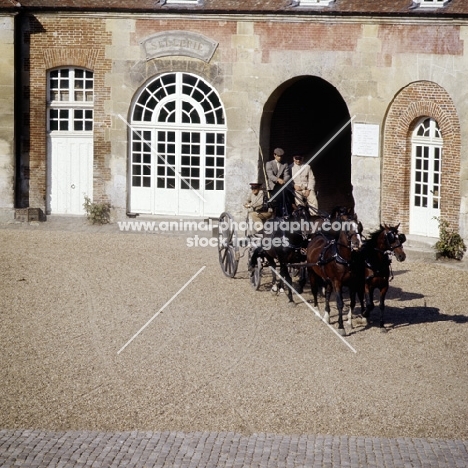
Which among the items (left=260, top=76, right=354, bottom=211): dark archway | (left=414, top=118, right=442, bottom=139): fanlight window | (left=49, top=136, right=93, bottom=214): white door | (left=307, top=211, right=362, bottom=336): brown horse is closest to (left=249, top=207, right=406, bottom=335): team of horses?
(left=307, top=211, right=362, bottom=336): brown horse

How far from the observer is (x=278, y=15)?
23516 mm

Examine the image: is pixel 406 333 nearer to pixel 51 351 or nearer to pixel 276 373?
pixel 276 373

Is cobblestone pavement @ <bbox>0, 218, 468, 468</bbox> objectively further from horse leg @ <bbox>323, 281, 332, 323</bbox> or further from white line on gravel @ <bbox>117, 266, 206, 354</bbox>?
horse leg @ <bbox>323, 281, 332, 323</bbox>

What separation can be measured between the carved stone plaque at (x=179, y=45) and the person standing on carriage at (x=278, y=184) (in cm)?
512

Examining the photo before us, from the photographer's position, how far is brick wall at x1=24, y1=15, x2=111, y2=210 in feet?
80.9

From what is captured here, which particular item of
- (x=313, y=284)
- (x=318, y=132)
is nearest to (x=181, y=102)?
(x=318, y=132)

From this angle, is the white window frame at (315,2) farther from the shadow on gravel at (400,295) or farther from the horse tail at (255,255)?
the horse tail at (255,255)

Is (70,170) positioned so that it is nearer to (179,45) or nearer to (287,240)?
(179,45)

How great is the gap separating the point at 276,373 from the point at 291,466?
309cm

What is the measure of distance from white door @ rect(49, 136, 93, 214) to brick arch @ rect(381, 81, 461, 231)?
6531 mm

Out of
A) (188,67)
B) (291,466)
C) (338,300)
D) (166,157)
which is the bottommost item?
(291,466)

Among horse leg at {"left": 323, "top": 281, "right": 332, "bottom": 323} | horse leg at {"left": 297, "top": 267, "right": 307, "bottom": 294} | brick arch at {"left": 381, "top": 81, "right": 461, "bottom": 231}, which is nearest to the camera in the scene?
horse leg at {"left": 323, "top": 281, "right": 332, "bottom": 323}

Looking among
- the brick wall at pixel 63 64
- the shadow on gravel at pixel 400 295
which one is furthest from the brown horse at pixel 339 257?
the brick wall at pixel 63 64

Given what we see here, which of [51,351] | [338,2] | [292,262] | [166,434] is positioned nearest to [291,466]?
[166,434]
